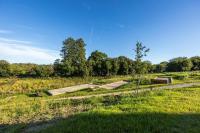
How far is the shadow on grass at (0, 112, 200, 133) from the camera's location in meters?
10.1

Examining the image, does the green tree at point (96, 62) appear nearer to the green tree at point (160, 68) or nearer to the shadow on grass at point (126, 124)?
the green tree at point (160, 68)

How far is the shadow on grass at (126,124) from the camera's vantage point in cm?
1010

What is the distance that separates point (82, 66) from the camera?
71.2m

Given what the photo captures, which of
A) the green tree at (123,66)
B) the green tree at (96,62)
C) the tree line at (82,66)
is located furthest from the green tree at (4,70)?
the green tree at (123,66)

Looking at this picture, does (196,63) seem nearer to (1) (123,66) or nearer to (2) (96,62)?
(1) (123,66)

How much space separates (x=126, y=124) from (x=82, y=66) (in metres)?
61.0

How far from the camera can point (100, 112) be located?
12945 mm

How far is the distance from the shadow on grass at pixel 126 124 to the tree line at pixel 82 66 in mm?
55097

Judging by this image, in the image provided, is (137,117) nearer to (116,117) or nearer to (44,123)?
(116,117)

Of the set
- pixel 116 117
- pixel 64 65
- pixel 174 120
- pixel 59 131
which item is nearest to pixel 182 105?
pixel 174 120

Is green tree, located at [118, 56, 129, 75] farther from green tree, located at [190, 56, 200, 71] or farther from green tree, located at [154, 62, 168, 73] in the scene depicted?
green tree, located at [190, 56, 200, 71]

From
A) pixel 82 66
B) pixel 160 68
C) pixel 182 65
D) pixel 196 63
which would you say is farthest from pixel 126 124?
pixel 196 63

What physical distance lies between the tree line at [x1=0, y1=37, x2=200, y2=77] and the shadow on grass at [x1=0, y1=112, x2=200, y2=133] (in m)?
55.1

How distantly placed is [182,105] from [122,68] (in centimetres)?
6694
